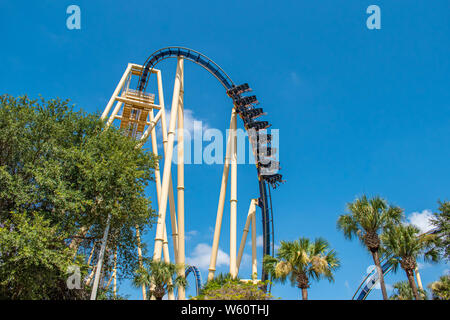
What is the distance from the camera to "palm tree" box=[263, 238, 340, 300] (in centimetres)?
1305

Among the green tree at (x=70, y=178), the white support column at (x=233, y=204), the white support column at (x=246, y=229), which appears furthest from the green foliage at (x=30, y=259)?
the white support column at (x=246, y=229)

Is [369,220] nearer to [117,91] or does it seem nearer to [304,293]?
[304,293]

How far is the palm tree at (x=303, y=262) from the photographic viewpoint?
42.8 feet

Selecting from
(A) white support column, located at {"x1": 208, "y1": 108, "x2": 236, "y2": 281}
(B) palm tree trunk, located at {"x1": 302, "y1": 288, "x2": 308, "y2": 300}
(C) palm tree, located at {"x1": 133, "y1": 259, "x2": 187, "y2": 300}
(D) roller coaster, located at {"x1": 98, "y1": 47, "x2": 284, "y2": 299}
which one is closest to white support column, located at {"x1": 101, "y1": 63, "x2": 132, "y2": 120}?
(D) roller coaster, located at {"x1": 98, "y1": 47, "x2": 284, "y2": 299}

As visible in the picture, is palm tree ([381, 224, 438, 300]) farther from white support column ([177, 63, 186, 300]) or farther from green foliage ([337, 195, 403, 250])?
white support column ([177, 63, 186, 300])

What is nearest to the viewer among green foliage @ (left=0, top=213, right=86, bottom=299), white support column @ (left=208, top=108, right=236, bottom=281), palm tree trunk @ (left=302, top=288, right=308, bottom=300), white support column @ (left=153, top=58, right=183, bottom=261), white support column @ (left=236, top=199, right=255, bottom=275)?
palm tree trunk @ (left=302, top=288, right=308, bottom=300)

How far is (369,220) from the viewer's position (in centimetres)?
1442

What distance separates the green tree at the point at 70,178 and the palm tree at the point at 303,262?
7651mm

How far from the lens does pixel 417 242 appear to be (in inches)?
586

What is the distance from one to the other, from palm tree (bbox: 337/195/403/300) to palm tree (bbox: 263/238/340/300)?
6.56ft

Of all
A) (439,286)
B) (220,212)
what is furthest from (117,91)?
(439,286)
